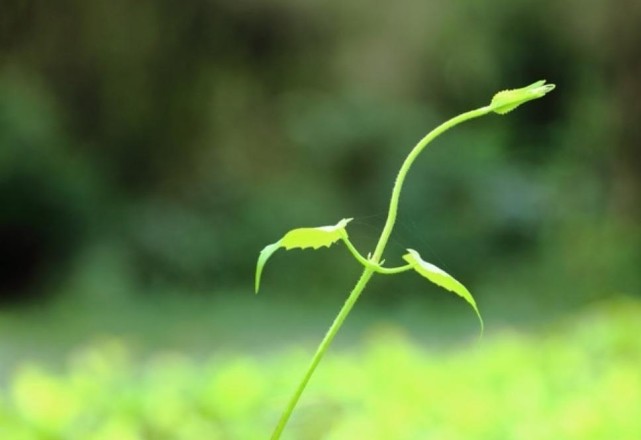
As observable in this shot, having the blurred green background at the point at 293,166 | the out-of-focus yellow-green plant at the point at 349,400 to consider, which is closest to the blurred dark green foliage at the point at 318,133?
the blurred green background at the point at 293,166

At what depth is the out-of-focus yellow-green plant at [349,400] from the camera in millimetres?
657

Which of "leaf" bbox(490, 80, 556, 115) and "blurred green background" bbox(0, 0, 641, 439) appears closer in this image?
"leaf" bbox(490, 80, 556, 115)

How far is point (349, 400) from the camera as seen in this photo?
0.87 meters

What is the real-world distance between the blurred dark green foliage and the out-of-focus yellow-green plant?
14.4 feet

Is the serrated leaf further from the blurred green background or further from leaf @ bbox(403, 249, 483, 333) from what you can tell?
the blurred green background

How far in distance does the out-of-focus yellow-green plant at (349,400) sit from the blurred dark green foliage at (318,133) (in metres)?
4.40

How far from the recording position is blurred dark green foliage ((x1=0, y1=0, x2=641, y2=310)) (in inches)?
233

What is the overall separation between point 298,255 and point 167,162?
1.26 metres

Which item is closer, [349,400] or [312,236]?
[312,236]

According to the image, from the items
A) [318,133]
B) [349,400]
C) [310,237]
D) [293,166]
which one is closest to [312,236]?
[310,237]

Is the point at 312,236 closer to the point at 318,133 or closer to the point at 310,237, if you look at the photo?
the point at 310,237

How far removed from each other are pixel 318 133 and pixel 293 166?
1.10 feet

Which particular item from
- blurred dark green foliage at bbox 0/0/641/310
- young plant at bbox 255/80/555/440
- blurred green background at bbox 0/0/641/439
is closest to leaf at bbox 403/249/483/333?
young plant at bbox 255/80/555/440

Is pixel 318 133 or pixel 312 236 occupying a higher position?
pixel 318 133
